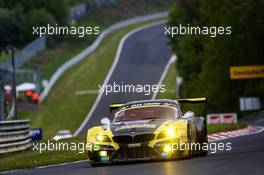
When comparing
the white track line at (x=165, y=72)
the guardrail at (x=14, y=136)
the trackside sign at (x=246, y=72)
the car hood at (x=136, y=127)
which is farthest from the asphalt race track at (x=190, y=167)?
the white track line at (x=165, y=72)

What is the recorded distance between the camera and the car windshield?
1838 centimetres

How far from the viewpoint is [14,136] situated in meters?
25.0

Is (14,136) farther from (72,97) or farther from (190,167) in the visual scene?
(72,97)

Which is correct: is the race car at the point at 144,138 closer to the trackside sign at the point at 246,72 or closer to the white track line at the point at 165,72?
the trackside sign at the point at 246,72

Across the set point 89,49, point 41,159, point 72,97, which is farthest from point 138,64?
point 41,159

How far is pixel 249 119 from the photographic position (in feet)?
142

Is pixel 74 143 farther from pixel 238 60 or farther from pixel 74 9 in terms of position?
pixel 74 9

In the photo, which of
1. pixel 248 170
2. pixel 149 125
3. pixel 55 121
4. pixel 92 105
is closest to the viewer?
pixel 248 170

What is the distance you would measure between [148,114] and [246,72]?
38.3m

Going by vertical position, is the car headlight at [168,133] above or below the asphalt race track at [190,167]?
above

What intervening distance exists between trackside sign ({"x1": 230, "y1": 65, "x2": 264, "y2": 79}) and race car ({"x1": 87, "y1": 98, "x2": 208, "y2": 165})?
37.5m

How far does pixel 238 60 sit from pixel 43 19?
82.7 feet

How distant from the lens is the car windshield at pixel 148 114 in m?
18.4

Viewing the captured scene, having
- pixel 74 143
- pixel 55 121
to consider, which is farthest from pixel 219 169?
pixel 55 121
